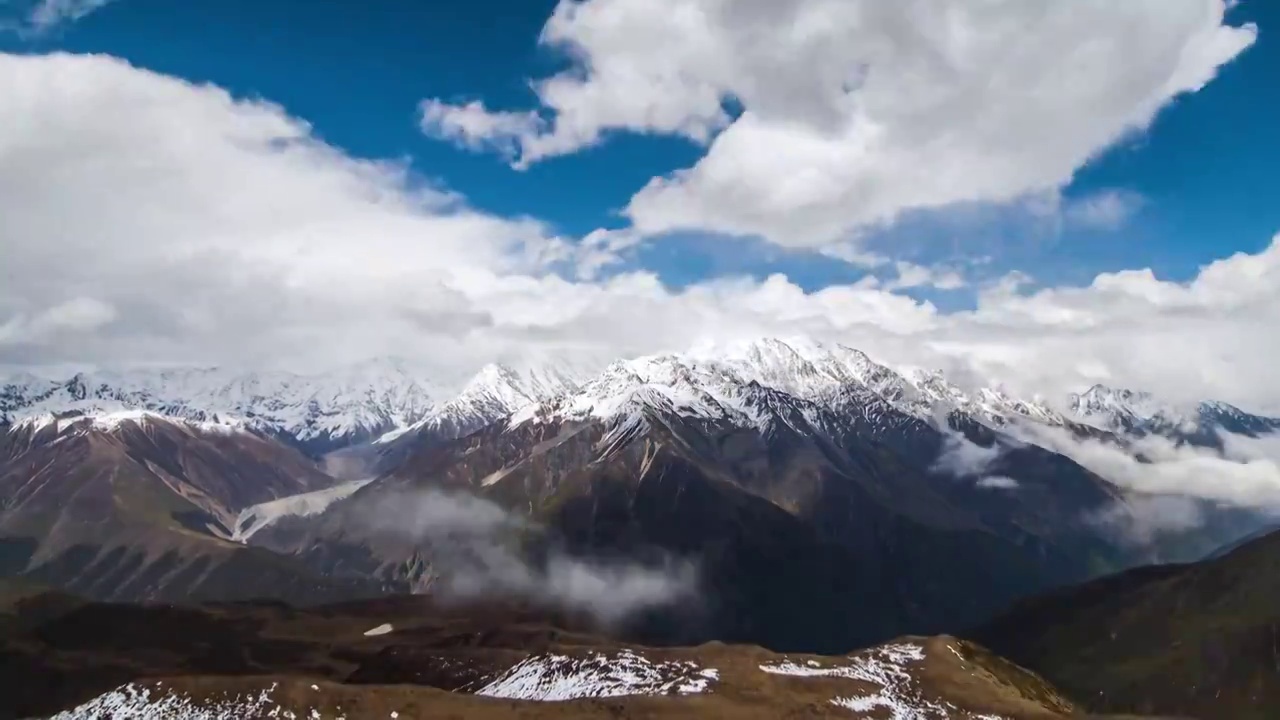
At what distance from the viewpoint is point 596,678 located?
6914 inches

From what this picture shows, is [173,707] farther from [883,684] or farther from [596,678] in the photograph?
[883,684]

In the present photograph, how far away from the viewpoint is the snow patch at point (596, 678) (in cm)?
16388

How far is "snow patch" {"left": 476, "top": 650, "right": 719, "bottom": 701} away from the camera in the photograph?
538ft

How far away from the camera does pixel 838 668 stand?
610 feet

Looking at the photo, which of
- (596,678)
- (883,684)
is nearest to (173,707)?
(596,678)

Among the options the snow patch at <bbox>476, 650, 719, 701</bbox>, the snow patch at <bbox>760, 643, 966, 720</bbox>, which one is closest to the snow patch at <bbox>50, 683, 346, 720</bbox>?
the snow patch at <bbox>476, 650, 719, 701</bbox>

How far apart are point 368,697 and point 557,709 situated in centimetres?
2856

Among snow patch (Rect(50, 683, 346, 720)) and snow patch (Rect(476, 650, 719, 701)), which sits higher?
snow patch (Rect(50, 683, 346, 720))

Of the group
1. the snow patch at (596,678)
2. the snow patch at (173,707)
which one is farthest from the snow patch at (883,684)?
the snow patch at (173,707)

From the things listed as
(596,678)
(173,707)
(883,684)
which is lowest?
(883,684)

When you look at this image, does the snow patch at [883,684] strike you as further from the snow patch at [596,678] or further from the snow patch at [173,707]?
the snow patch at [173,707]

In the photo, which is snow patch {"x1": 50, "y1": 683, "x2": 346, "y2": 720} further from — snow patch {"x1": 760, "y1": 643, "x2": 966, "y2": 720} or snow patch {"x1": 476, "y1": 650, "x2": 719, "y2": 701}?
snow patch {"x1": 760, "y1": 643, "x2": 966, "y2": 720}

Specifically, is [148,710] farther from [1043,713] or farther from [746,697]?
[1043,713]

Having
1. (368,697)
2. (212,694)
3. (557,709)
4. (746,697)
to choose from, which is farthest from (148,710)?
(746,697)
